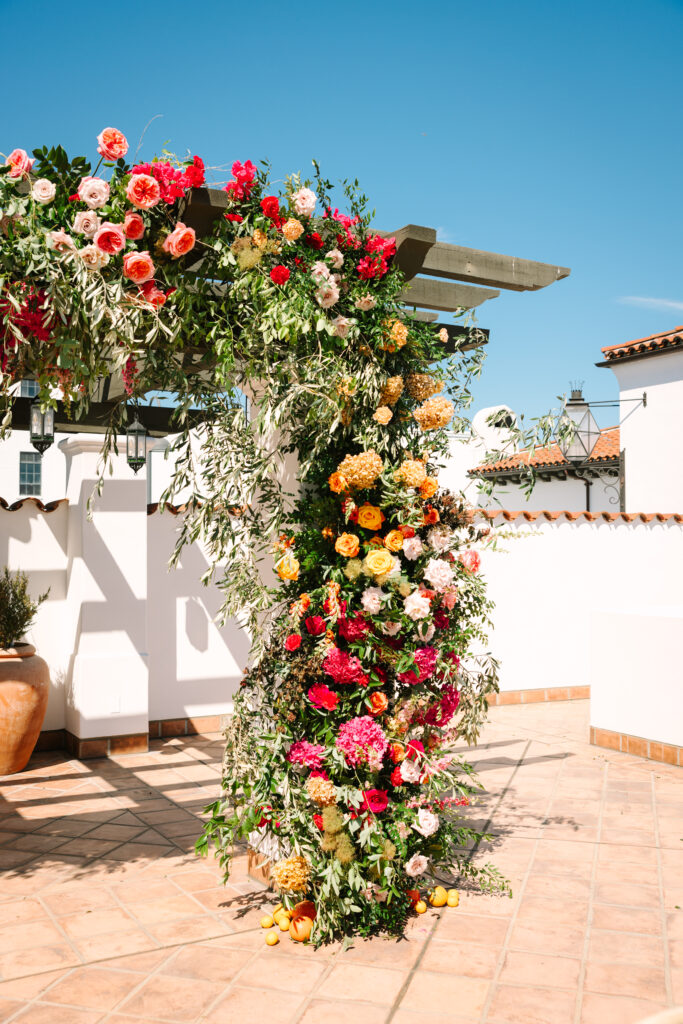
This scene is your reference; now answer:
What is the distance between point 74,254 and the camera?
3039mm

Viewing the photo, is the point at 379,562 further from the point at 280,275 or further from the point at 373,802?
the point at 280,275

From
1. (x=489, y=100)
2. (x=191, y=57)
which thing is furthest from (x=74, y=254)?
(x=489, y=100)

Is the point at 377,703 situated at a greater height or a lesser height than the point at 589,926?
greater

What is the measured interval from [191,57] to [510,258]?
3.72 meters

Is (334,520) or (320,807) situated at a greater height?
(334,520)

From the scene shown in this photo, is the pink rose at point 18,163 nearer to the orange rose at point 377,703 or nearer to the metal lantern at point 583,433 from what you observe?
the orange rose at point 377,703

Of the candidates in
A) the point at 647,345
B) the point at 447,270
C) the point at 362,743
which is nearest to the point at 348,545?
the point at 362,743

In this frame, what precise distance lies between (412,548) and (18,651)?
13.4ft

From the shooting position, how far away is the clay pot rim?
6.29m

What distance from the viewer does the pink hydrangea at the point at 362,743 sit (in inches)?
135

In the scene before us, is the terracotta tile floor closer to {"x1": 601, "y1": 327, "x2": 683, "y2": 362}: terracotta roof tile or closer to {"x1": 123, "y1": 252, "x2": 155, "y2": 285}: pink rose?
{"x1": 123, "y1": 252, "x2": 155, "y2": 285}: pink rose

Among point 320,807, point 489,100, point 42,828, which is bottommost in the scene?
point 42,828

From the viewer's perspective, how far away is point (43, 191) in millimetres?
3062

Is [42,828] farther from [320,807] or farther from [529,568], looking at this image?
[529,568]
